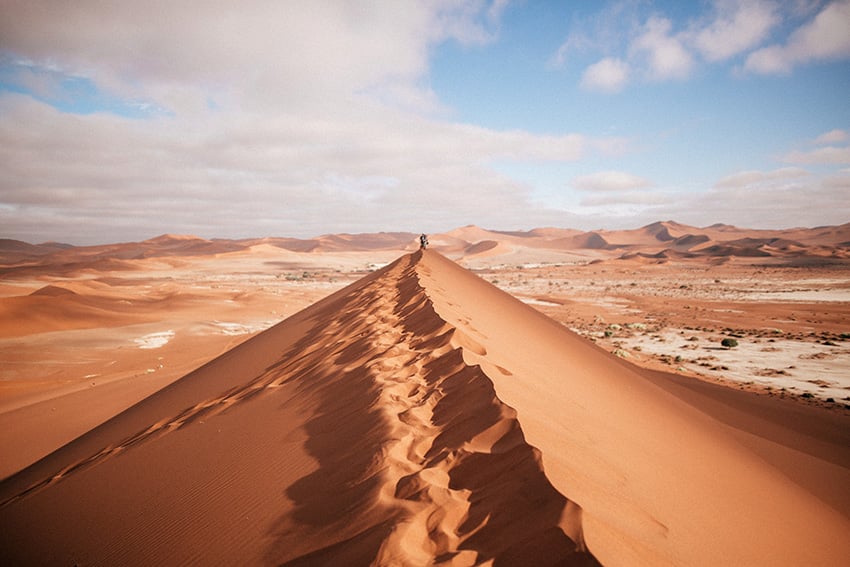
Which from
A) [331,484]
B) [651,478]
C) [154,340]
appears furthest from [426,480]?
[154,340]

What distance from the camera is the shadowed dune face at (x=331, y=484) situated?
1632mm

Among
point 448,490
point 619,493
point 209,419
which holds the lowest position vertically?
point 209,419

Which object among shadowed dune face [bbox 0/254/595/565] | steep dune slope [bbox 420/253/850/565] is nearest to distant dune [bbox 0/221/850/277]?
steep dune slope [bbox 420/253/850/565]

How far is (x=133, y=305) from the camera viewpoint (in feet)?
62.5

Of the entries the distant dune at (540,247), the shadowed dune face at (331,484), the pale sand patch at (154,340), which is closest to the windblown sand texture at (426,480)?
the shadowed dune face at (331,484)

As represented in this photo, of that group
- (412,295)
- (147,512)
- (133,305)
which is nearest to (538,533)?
(147,512)

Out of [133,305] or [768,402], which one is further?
[133,305]

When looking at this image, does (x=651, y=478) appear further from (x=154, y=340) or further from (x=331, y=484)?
(x=154, y=340)

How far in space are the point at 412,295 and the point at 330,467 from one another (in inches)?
175

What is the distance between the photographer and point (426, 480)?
194cm

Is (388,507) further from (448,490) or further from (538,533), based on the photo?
(538,533)

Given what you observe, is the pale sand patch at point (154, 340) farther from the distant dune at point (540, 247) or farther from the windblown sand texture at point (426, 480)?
the distant dune at point (540, 247)

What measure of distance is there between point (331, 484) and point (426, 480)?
541mm

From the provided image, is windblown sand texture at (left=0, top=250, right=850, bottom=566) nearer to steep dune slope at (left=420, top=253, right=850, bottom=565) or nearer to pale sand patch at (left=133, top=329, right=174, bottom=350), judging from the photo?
steep dune slope at (left=420, top=253, right=850, bottom=565)
